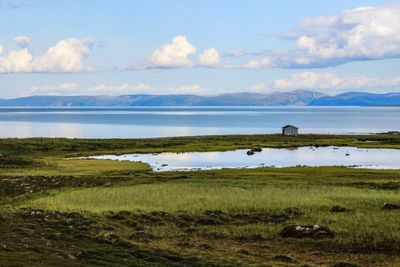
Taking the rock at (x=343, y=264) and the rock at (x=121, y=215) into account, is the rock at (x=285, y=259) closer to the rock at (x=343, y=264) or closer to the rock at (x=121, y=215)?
the rock at (x=343, y=264)

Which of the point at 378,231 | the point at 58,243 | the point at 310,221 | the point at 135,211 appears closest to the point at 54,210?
the point at 135,211

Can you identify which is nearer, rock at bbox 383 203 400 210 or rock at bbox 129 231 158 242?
rock at bbox 129 231 158 242

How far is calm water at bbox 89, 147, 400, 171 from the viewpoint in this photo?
101 metres

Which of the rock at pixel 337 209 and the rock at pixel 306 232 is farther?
the rock at pixel 337 209

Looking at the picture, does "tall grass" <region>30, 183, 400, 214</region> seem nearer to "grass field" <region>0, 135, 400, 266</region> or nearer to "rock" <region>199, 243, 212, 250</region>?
"grass field" <region>0, 135, 400, 266</region>

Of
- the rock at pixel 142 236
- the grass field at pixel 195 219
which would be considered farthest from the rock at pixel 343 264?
the rock at pixel 142 236

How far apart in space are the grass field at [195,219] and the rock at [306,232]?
47 cm

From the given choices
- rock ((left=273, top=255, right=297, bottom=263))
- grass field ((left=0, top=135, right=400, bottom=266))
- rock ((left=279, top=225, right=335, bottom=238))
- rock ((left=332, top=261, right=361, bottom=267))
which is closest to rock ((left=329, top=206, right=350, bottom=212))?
grass field ((left=0, top=135, right=400, bottom=266))

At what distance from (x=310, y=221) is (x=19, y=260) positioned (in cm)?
2246

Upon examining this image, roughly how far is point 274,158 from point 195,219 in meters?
76.3

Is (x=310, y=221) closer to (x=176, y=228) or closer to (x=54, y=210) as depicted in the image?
(x=176, y=228)

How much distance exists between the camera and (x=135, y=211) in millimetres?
46094

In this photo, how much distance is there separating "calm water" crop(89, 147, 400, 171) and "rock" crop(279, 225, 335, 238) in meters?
58.0

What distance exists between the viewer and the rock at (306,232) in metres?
36.2
